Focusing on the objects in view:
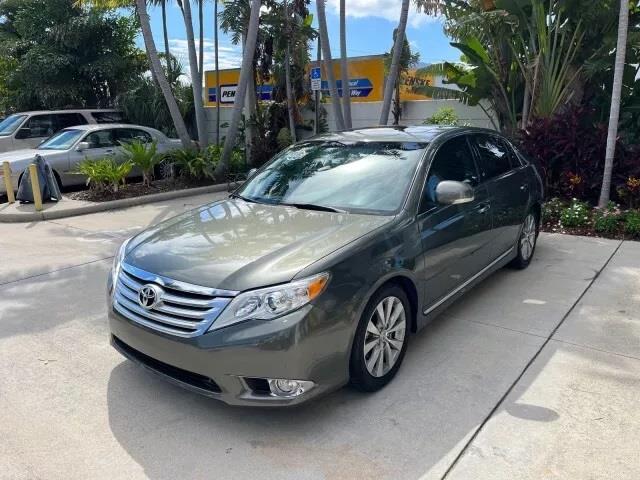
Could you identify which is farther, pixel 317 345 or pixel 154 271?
pixel 154 271

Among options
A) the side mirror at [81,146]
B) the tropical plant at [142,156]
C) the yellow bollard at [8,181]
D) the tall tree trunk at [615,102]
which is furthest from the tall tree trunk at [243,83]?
the tall tree trunk at [615,102]

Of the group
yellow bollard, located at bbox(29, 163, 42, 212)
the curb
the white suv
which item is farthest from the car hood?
the white suv

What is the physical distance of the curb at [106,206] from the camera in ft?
29.0

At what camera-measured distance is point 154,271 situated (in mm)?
3270

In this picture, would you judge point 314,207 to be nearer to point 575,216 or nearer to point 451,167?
point 451,167

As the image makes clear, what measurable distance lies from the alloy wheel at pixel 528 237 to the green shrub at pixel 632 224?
207 centimetres

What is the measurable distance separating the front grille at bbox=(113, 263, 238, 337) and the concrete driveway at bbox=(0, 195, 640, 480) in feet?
2.00

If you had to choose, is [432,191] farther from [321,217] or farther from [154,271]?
[154,271]

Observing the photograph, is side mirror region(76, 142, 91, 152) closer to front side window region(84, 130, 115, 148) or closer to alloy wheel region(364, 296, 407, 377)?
front side window region(84, 130, 115, 148)

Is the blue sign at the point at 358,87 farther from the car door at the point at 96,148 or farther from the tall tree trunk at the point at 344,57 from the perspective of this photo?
the car door at the point at 96,148

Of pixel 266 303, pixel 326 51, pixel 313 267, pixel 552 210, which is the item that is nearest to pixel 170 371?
pixel 266 303

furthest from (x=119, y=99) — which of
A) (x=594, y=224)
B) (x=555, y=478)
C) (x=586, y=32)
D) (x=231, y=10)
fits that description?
(x=555, y=478)

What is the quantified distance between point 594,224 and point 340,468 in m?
6.38

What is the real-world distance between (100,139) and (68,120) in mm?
2881
